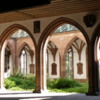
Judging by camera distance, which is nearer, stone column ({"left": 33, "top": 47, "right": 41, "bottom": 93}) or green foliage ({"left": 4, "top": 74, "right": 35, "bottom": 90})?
stone column ({"left": 33, "top": 47, "right": 41, "bottom": 93})

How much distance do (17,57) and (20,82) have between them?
18.9 feet

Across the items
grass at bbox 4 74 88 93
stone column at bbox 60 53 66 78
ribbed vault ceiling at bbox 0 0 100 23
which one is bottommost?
grass at bbox 4 74 88 93

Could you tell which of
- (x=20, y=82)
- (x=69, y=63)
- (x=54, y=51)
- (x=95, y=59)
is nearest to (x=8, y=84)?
(x=20, y=82)

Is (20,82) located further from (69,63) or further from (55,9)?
(69,63)

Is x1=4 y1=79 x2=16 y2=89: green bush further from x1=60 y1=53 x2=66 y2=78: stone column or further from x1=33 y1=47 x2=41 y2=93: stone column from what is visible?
x1=60 y1=53 x2=66 y2=78: stone column

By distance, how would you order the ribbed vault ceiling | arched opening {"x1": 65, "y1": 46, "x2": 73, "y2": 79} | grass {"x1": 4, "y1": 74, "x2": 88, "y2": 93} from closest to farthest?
1. the ribbed vault ceiling
2. grass {"x1": 4, "y1": 74, "x2": 88, "y2": 93}
3. arched opening {"x1": 65, "y1": 46, "x2": 73, "y2": 79}

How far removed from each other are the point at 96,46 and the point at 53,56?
48.1ft

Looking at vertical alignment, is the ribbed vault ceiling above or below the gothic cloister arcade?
above

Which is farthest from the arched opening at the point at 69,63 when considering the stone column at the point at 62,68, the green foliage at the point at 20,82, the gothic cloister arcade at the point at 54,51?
the green foliage at the point at 20,82

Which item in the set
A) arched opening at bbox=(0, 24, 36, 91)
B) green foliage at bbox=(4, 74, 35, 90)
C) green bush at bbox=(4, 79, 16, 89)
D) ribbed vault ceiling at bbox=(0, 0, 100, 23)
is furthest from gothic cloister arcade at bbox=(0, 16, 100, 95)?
green bush at bbox=(4, 79, 16, 89)

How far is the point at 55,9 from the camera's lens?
11773mm

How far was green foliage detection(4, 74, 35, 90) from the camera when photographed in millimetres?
16500

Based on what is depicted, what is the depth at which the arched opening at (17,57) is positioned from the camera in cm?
1519

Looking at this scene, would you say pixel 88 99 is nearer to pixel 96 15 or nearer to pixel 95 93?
pixel 95 93
